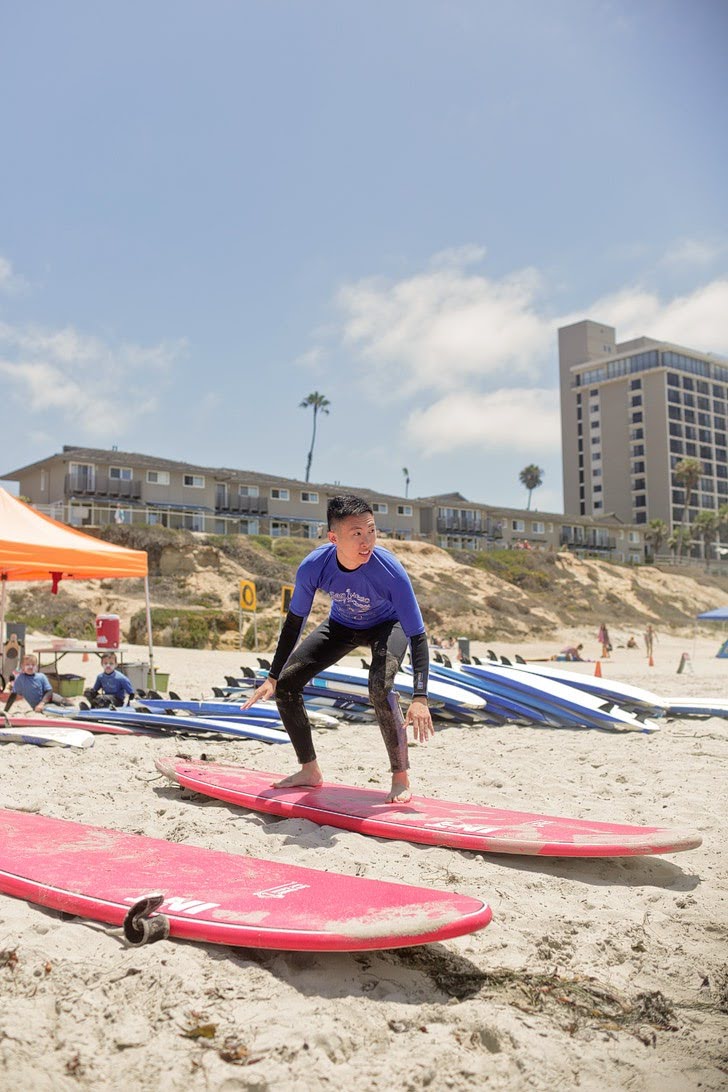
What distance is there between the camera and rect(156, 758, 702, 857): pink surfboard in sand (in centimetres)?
345

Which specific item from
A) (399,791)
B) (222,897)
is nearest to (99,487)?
(399,791)

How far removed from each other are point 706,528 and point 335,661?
279 feet

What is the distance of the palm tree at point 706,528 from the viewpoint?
267 ft

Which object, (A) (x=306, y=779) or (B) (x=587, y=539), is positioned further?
(B) (x=587, y=539)

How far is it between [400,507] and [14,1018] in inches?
2179

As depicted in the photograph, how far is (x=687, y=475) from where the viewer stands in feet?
273

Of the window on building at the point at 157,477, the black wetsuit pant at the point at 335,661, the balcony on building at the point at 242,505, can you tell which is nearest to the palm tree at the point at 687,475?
the balcony on building at the point at 242,505

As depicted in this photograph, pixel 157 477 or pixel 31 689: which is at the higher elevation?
pixel 157 477

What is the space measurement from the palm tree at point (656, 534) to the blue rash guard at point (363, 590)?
257ft

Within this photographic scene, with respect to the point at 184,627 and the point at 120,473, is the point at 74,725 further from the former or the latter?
the point at 120,473

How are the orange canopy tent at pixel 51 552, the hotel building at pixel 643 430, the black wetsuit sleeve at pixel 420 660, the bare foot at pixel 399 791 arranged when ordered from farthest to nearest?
the hotel building at pixel 643 430, the orange canopy tent at pixel 51 552, the black wetsuit sleeve at pixel 420 660, the bare foot at pixel 399 791

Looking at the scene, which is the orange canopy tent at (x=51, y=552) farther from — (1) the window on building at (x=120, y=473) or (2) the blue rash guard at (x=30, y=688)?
(1) the window on building at (x=120, y=473)

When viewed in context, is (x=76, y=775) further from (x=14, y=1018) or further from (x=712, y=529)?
(x=712, y=529)

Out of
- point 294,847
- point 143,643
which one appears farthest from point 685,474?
point 294,847
